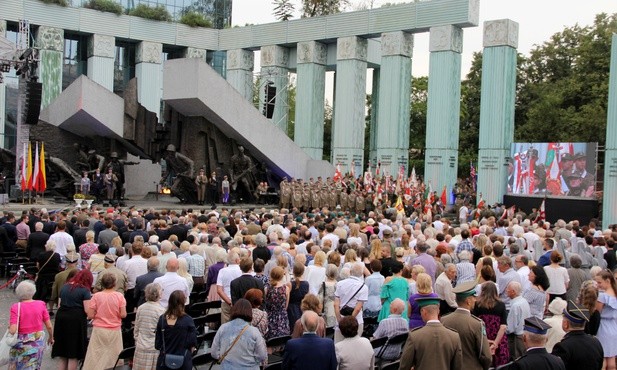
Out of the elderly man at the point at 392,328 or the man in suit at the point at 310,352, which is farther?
the elderly man at the point at 392,328

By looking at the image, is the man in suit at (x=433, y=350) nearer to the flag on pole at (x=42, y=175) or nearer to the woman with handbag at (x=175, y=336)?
the woman with handbag at (x=175, y=336)

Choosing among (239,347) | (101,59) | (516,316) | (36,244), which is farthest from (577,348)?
(101,59)

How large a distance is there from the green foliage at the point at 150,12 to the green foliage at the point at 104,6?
1161 mm

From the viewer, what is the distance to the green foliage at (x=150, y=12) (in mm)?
37375

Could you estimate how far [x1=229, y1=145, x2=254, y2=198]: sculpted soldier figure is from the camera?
25.6 meters

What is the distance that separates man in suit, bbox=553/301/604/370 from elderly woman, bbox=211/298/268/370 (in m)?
2.32

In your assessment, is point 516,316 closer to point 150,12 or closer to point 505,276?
point 505,276

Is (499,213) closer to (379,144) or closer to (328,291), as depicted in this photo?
(379,144)

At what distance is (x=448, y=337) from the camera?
17.2ft

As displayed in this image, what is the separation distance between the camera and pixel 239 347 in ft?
18.9

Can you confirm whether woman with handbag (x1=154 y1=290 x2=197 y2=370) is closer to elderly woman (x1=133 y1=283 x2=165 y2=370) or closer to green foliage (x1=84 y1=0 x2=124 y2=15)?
elderly woman (x1=133 y1=283 x2=165 y2=370)

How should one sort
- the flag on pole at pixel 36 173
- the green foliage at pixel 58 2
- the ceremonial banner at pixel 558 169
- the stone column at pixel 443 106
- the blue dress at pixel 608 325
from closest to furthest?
the blue dress at pixel 608 325
the flag on pole at pixel 36 173
the ceremonial banner at pixel 558 169
the stone column at pixel 443 106
the green foliage at pixel 58 2

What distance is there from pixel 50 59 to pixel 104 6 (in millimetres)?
3959

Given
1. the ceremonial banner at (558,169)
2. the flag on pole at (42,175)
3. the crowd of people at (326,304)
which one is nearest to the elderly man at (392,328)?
the crowd of people at (326,304)
